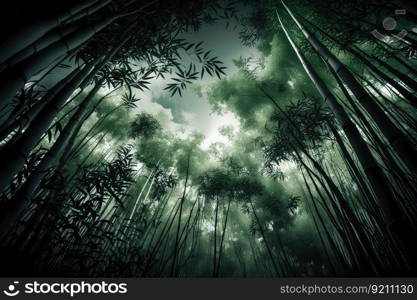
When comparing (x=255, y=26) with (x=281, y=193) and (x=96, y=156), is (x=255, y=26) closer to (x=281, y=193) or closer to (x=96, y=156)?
(x=281, y=193)

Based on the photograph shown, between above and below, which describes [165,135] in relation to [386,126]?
above

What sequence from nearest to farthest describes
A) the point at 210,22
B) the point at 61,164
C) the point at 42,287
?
the point at 42,287
the point at 61,164
the point at 210,22

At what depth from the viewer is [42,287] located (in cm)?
112

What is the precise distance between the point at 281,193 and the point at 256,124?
7.94ft

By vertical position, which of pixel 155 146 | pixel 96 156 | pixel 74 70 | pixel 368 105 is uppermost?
pixel 155 146

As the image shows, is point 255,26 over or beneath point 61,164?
over

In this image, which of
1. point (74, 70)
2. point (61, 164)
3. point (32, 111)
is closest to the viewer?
point (32, 111)

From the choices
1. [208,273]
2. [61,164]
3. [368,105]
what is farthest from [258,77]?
[208,273]

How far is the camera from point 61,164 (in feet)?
5.27

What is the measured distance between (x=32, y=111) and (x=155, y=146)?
15.1ft

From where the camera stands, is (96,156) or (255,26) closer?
(255,26)

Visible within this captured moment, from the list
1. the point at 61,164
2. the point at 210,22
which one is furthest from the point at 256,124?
the point at 61,164

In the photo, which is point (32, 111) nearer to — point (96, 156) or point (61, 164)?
point (61, 164)

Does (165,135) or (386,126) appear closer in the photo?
(386,126)
